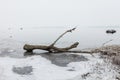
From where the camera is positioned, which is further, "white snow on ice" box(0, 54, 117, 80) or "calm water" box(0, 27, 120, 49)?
"calm water" box(0, 27, 120, 49)

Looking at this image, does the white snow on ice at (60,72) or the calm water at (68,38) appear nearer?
the white snow on ice at (60,72)

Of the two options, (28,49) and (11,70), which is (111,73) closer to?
(11,70)

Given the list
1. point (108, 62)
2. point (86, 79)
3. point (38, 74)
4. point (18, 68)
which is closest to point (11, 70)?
point (18, 68)

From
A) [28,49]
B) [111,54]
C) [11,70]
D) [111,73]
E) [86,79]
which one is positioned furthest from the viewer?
[28,49]

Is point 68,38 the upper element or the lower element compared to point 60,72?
lower

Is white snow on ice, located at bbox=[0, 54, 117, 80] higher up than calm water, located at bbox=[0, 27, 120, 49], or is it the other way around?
white snow on ice, located at bbox=[0, 54, 117, 80]

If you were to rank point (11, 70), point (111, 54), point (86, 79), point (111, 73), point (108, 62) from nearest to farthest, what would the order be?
point (86, 79) → point (111, 73) → point (11, 70) → point (108, 62) → point (111, 54)

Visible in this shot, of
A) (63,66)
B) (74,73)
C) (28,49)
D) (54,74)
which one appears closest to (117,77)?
(74,73)

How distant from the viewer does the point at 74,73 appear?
18.3m

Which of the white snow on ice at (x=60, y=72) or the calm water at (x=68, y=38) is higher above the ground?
the white snow on ice at (x=60, y=72)

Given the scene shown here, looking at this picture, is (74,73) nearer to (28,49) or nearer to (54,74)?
(54,74)

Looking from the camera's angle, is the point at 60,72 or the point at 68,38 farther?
the point at 68,38

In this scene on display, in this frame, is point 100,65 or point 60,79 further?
point 100,65

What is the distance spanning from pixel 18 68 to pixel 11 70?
0.94m
